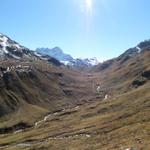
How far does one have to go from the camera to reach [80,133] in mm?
168750

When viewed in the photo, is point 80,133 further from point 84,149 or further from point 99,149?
point 99,149

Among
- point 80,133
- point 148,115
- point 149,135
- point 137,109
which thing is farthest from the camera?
point 137,109

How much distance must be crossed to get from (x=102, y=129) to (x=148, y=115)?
20910 millimetres

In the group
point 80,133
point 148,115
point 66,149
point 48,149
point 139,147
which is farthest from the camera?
point 80,133

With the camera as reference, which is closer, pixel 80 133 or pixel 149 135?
pixel 149 135

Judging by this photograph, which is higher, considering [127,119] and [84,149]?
[127,119]

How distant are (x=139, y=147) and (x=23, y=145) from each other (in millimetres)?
93108

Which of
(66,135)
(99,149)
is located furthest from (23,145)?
(99,149)

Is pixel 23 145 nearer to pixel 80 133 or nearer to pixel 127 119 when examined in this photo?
pixel 80 133

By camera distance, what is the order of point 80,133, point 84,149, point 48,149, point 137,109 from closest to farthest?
1. point 84,149
2. point 48,149
3. point 80,133
4. point 137,109

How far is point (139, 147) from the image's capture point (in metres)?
86.4

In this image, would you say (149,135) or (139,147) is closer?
(139,147)

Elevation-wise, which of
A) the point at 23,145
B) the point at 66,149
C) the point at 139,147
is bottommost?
the point at 139,147

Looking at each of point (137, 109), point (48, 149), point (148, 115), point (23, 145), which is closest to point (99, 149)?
point (48, 149)
